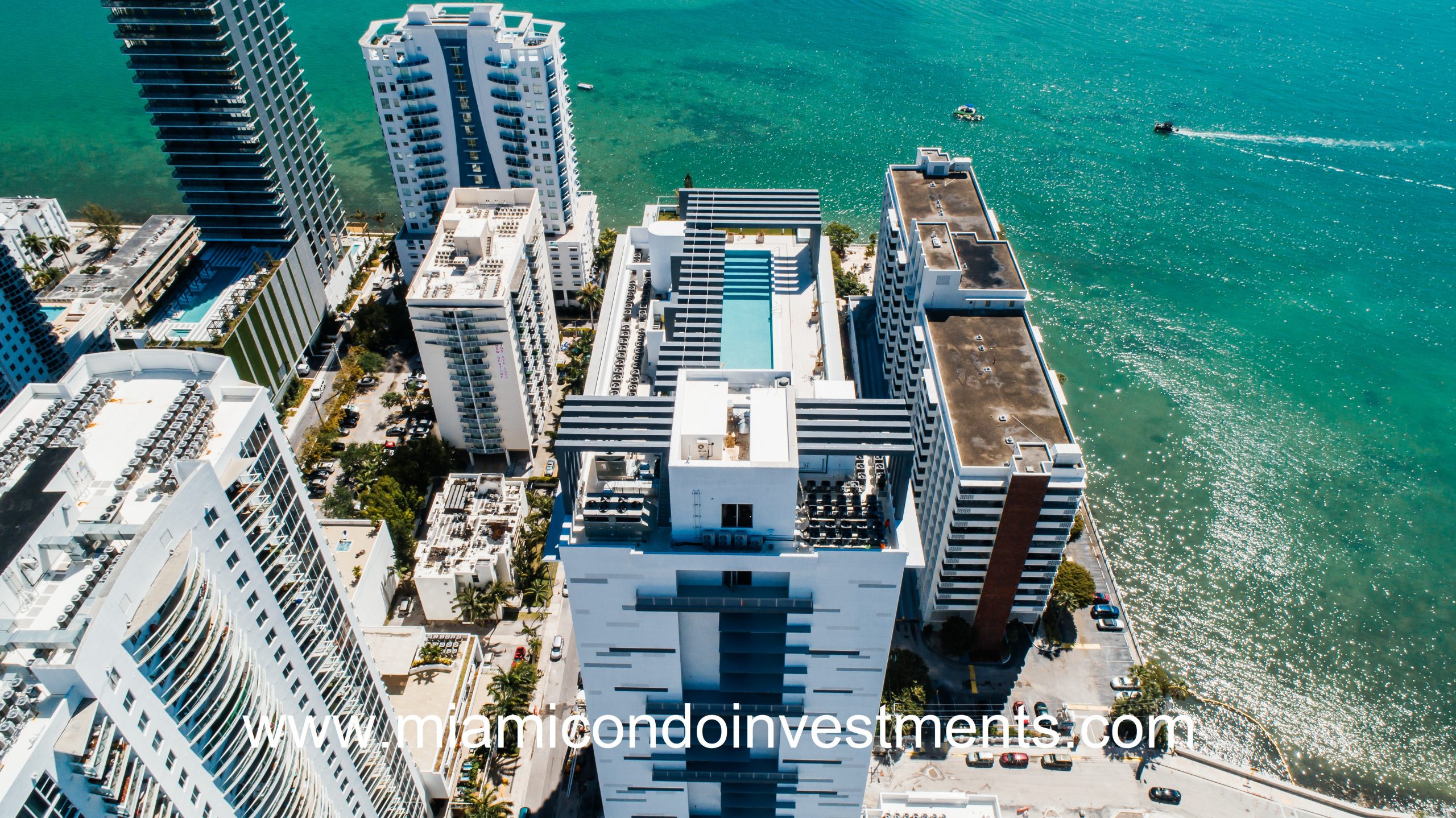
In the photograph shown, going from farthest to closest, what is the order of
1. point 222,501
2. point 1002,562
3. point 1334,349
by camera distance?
point 1334,349 < point 1002,562 < point 222,501

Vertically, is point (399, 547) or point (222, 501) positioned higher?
point (222, 501)

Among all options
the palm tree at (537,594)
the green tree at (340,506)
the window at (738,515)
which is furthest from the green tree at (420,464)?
the window at (738,515)

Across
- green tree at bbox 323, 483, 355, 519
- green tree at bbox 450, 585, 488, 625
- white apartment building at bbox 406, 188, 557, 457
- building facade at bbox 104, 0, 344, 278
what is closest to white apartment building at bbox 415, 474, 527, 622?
green tree at bbox 450, 585, 488, 625

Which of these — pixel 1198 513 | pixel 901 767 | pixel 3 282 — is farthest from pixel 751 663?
pixel 3 282

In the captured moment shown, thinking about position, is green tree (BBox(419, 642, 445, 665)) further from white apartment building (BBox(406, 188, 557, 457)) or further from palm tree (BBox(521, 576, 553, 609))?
white apartment building (BBox(406, 188, 557, 457))

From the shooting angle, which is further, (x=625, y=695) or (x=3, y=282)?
(x=3, y=282)

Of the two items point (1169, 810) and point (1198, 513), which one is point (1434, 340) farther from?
point (1169, 810)

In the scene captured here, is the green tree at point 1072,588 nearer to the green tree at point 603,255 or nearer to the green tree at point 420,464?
the green tree at point 420,464
